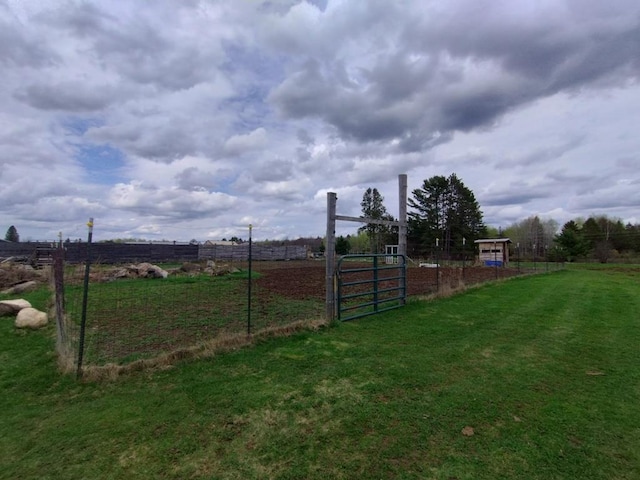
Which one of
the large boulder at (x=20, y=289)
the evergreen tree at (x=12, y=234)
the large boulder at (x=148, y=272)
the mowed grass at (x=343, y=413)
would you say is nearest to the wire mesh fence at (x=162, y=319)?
the mowed grass at (x=343, y=413)

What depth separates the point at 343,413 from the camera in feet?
10.2

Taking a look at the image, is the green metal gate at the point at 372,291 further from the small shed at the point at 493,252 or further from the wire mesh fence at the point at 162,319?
the small shed at the point at 493,252

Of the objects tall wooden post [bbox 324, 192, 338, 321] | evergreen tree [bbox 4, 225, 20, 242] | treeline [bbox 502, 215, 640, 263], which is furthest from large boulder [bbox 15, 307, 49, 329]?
evergreen tree [bbox 4, 225, 20, 242]

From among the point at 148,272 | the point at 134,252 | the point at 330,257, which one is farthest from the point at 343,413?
the point at 134,252

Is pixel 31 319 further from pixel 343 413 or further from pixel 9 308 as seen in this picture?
pixel 343 413

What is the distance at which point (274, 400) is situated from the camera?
335 centimetres

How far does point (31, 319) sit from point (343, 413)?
6645mm

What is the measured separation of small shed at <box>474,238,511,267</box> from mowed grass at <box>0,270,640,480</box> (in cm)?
2533

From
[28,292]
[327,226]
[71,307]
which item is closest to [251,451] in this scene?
[327,226]

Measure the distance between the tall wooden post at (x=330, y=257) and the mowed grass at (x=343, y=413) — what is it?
1.06 meters

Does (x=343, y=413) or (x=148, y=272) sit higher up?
(x=148, y=272)

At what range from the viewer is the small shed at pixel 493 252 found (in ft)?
94.7

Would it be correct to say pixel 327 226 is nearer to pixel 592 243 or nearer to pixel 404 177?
pixel 404 177

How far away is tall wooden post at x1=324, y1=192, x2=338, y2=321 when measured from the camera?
6520mm
